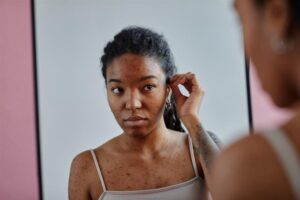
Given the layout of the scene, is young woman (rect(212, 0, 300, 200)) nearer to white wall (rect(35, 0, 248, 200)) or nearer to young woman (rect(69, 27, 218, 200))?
young woman (rect(69, 27, 218, 200))

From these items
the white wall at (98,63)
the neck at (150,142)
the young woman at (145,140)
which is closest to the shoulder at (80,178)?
the young woman at (145,140)

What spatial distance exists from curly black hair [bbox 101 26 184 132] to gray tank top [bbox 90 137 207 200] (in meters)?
0.19

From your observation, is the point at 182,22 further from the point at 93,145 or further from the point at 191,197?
the point at 191,197

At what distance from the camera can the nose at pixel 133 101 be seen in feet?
3.94

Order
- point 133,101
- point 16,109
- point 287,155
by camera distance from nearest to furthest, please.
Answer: point 287,155, point 133,101, point 16,109

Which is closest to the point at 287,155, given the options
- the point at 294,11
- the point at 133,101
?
the point at 294,11

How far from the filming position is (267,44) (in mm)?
469

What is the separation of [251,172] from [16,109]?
4.62 feet

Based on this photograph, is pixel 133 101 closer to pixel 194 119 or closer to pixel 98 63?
pixel 194 119

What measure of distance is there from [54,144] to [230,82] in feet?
2.25

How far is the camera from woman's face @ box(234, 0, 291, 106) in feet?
1.50

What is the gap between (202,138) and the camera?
1.21 meters

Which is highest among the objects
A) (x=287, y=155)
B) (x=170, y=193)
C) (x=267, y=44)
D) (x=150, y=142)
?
(x=267, y=44)

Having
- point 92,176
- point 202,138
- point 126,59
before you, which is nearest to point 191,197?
point 202,138
